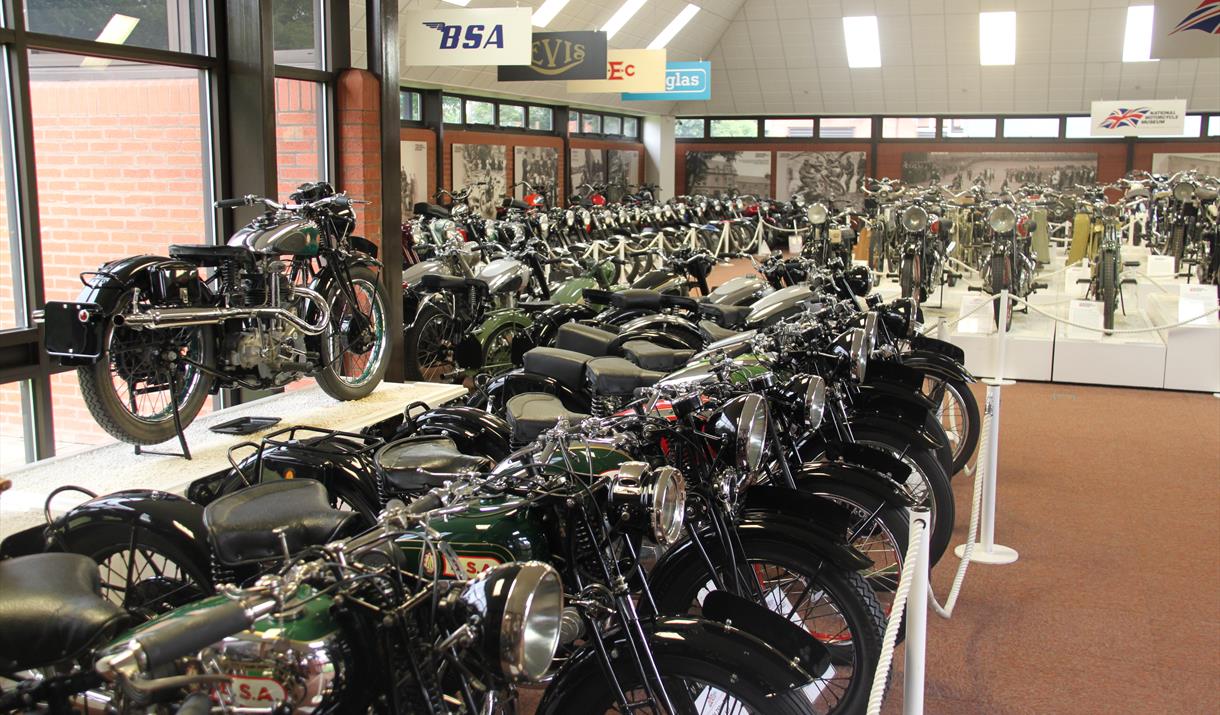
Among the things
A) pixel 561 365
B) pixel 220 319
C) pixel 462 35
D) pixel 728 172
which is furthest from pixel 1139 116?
pixel 220 319

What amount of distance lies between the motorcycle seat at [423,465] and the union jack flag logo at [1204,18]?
9.09 meters

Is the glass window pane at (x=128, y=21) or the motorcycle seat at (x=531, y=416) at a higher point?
the glass window pane at (x=128, y=21)

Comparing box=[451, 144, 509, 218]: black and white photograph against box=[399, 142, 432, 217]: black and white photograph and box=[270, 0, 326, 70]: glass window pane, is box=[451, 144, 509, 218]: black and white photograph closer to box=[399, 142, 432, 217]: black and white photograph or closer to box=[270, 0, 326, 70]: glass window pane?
box=[399, 142, 432, 217]: black and white photograph

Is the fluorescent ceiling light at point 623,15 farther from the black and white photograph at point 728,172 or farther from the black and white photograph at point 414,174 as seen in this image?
the black and white photograph at point 728,172

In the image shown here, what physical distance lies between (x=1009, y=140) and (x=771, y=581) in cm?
2242

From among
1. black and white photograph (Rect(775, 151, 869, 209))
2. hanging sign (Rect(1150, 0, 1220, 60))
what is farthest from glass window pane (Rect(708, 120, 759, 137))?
hanging sign (Rect(1150, 0, 1220, 60))

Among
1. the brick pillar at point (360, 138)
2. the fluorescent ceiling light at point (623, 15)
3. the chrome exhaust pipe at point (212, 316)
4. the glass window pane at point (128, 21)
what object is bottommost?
the chrome exhaust pipe at point (212, 316)

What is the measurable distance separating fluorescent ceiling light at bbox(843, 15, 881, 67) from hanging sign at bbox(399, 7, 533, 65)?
1505cm

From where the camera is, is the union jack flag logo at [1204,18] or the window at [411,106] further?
the window at [411,106]

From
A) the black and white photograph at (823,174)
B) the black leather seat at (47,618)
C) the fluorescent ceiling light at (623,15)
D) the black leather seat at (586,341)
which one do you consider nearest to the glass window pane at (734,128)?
the black and white photograph at (823,174)

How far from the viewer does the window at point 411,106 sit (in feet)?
50.3

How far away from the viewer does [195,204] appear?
5242 millimetres

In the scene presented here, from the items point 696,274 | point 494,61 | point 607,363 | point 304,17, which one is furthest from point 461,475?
point 696,274

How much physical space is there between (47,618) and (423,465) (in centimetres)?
118
